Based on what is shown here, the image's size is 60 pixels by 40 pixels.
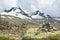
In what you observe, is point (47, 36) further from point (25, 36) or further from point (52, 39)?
point (25, 36)

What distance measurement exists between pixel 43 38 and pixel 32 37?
347 cm

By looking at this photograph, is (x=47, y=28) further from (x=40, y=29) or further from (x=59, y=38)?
(x=59, y=38)

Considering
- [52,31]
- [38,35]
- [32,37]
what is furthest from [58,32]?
[32,37]

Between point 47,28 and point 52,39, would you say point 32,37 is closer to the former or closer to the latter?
point 52,39

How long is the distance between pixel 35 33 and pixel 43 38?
4009 millimetres

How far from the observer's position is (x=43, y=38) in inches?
2098

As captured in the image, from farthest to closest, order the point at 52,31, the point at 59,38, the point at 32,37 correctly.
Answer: the point at 52,31 → the point at 59,38 → the point at 32,37

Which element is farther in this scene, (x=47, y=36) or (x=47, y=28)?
(x=47, y=28)

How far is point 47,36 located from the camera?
54.3m

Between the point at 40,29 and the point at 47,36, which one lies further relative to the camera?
the point at 40,29

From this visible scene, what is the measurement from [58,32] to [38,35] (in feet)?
18.9

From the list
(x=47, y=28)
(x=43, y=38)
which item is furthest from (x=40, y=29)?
(x=43, y=38)

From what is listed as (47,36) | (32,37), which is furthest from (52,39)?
(32,37)

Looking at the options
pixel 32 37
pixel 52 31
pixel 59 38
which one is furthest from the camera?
pixel 52 31
